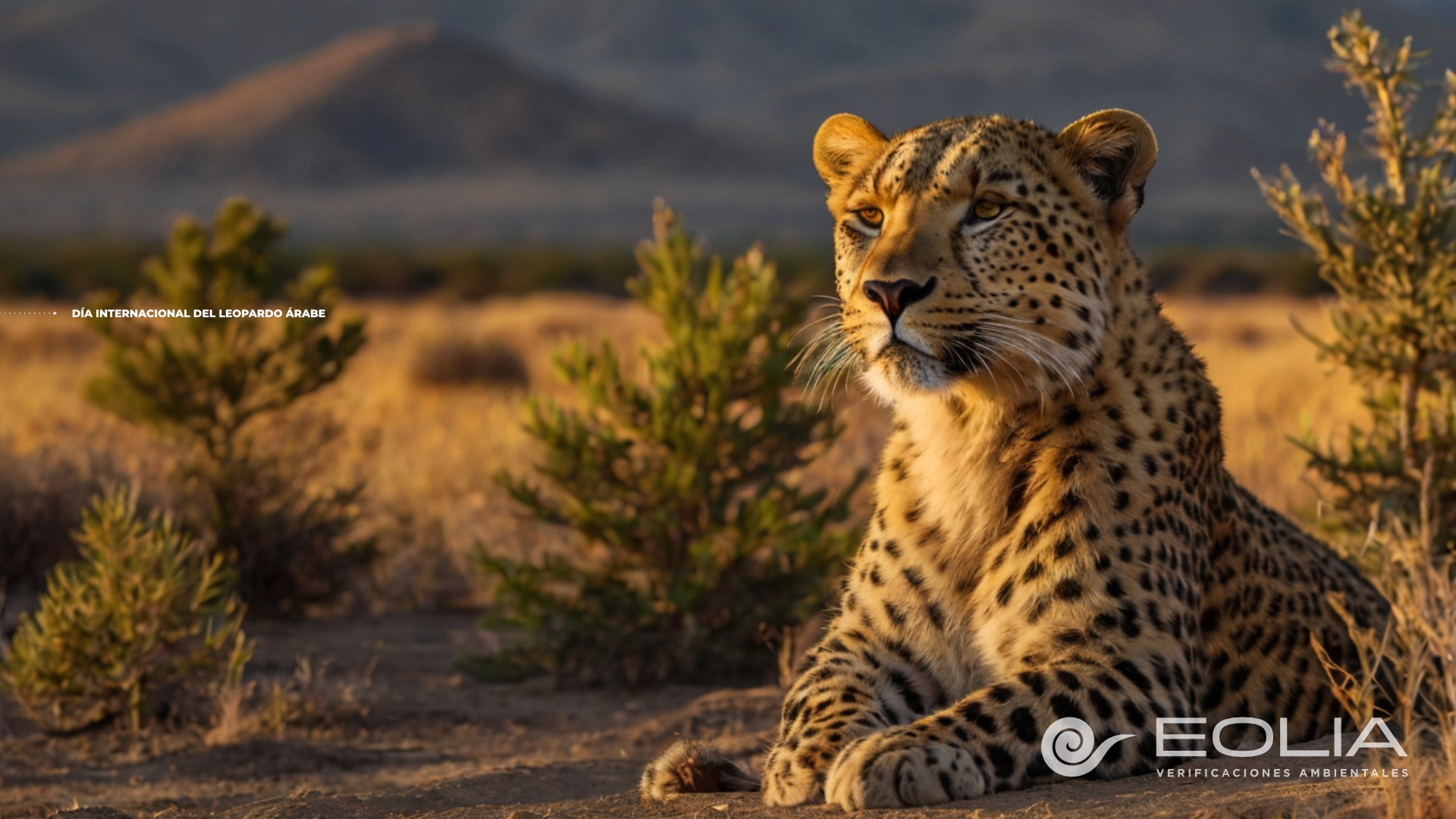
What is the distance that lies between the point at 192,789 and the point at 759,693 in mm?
2552

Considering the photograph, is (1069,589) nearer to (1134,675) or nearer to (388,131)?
(1134,675)

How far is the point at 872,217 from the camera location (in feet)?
16.3

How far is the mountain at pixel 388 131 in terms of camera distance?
391ft

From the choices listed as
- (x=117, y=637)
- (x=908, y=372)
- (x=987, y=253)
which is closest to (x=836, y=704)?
(x=908, y=372)

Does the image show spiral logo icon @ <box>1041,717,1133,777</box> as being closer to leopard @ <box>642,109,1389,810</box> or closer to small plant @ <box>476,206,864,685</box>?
leopard @ <box>642,109,1389,810</box>

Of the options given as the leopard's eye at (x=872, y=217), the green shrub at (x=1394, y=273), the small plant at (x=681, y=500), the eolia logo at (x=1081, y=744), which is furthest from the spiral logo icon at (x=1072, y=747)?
the small plant at (x=681, y=500)

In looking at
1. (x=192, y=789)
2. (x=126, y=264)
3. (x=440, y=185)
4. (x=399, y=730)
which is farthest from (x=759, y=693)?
(x=440, y=185)

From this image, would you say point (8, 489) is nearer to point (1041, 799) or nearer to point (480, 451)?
point (480, 451)

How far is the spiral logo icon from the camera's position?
4.31 m

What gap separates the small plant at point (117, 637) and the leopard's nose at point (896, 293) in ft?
12.2

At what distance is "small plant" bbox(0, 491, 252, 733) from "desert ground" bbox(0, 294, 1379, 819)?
0.18 m

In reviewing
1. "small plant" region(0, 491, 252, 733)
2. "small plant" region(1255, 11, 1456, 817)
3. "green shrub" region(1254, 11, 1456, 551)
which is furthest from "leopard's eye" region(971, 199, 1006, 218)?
"small plant" region(0, 491, 252, 733)

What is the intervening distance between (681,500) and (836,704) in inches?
158

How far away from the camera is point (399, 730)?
25.8 feet
